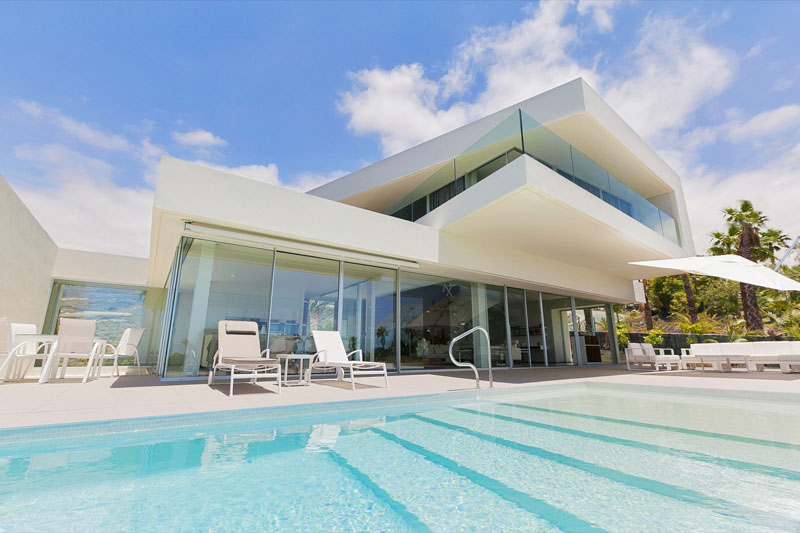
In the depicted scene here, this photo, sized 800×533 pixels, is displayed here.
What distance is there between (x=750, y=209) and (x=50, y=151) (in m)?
28.9

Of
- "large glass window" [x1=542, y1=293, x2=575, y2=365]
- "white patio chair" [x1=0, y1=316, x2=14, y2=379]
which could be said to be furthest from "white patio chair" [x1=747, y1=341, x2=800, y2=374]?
"white patio chair" [x1=0, y1=316, x2=14, y2=379]

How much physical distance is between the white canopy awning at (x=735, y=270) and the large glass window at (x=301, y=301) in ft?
26.2

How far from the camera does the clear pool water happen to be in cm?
193

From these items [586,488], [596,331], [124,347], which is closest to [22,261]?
[124,347]

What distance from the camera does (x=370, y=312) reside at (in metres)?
9.08

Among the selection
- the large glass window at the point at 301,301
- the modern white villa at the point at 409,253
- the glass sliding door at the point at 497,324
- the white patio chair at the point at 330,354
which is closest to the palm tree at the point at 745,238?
the modern white villa at the point at 409,253

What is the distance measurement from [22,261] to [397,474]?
1245 centimetres

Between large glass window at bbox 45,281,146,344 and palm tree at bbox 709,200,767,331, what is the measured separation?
2390 centimetres

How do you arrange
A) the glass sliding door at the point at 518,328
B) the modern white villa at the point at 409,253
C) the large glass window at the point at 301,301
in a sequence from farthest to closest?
the glass sliding door at the point at 518,328 < the large glass window at the point at 301,301 < the modern white villa at the point at 409,253

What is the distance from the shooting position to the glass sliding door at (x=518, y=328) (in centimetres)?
1223

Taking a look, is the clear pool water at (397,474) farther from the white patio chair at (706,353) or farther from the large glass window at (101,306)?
the large glass window at (101,306)

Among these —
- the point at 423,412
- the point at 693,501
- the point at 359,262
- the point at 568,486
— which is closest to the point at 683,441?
the point at 693,501

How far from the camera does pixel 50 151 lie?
13898 mm

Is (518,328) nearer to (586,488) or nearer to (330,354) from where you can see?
(330,354)
